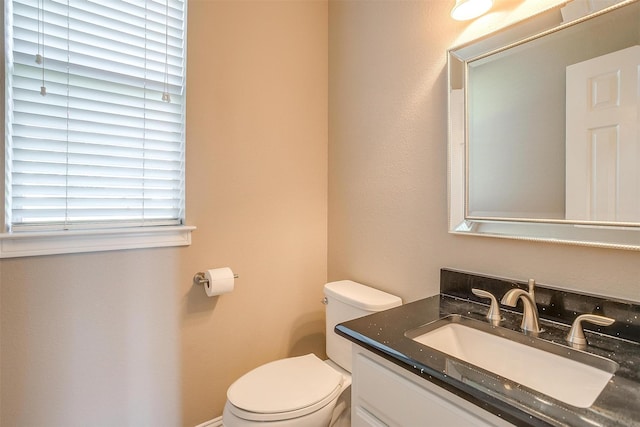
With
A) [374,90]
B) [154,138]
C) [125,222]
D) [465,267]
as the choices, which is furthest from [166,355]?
[374,90]

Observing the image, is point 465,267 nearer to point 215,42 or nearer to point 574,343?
point 574,343

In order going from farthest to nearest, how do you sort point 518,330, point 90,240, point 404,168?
point 404,168 → point 90,240 → point 518,330

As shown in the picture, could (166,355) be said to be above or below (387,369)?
below

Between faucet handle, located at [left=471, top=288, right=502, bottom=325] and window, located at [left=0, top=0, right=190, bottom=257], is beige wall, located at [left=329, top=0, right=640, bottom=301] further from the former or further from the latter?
window, located at [left=0, top=0, right=190, bottom=257]

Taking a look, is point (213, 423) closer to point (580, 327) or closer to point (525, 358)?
point (525, 358)

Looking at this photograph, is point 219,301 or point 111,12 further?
point 219,301

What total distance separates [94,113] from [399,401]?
1.56 meters

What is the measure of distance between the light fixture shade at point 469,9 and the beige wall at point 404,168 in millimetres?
34

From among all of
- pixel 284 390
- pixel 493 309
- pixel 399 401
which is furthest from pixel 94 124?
pixel 493 309

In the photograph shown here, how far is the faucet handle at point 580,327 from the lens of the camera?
0.81 m

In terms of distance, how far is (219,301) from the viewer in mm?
1605

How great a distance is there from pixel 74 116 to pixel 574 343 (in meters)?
1.90

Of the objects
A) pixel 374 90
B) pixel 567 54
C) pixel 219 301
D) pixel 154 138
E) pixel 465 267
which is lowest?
pixel 219 301

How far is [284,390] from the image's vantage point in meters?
1.26
